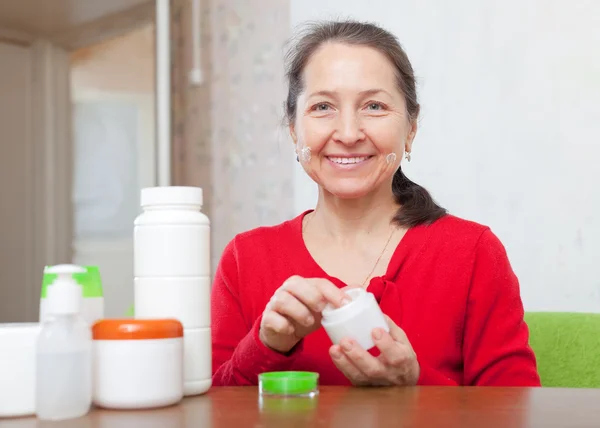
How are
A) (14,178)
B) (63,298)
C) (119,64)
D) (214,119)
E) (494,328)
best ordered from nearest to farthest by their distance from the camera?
1. (63,298)
2. (494,328)
3. (14,178)
4. (119,64)
5. (214,119)

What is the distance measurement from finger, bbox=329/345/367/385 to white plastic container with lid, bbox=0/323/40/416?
295 mm

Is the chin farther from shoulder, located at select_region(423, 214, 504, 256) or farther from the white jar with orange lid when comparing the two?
the white jar with orange lid

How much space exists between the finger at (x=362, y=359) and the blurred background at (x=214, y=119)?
1.28 meters

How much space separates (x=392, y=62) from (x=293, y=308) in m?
0.55

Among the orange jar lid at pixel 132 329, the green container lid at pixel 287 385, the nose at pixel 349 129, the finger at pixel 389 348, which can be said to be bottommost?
the green container lid at pixel 287 385

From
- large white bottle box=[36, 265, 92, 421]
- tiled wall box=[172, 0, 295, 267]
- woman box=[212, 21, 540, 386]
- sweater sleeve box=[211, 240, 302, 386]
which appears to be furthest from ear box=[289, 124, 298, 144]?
tiled wall box=[172, 0, 295, 267]

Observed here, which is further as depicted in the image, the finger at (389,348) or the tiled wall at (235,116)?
the tiled wall at (235,116)

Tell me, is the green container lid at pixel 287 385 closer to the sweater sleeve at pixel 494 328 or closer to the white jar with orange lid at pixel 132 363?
the white jar with orange lid at pixel 132 363

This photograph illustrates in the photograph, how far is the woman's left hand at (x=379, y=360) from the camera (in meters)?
0.78

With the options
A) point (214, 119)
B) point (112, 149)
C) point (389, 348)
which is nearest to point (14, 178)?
point (112, 149)

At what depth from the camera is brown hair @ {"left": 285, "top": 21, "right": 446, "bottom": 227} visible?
1.24 meters

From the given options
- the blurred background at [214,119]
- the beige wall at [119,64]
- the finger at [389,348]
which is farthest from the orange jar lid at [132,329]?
the beige wall at [119,64]

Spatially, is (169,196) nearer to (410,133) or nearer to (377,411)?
(377,411)

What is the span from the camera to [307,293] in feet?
2.61
